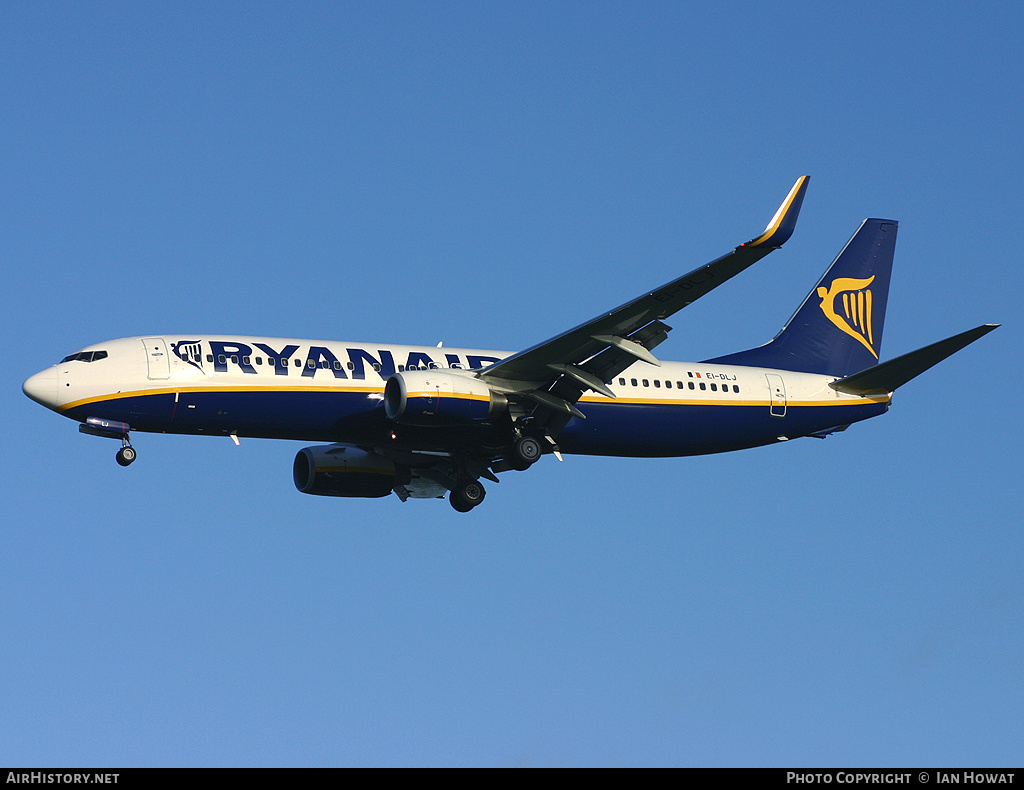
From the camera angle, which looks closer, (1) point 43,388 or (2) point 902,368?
(1) point 43,388

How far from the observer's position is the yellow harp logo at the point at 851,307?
46906 mm

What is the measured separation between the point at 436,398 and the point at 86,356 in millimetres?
9827

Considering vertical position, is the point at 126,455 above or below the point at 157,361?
below

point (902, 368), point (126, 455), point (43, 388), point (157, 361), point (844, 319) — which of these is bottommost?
point (126, 455)

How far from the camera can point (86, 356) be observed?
121 feet

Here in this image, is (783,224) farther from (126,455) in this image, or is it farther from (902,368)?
(126,455)

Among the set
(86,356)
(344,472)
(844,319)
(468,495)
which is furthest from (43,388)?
(844,319)

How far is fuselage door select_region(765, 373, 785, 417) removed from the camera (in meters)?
42.7

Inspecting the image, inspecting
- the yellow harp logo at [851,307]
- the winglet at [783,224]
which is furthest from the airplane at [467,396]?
the yellow harp logo at [851,307]

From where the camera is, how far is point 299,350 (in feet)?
123

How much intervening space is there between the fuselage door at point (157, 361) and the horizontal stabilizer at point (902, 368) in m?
21.2

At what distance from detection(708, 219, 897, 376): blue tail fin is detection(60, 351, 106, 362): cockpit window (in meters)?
19.7
